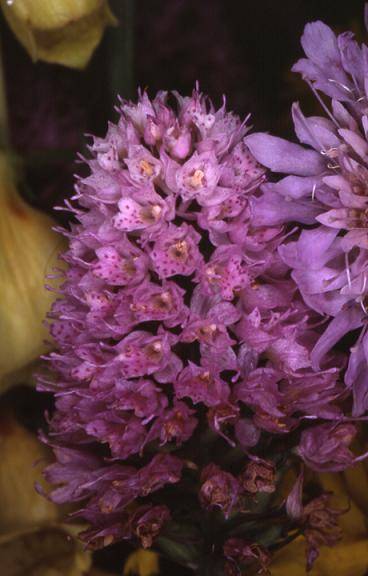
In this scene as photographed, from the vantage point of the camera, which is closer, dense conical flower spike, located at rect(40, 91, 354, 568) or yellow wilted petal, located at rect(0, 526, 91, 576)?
dense conical flower spike, located at rect(40, 91, 354, 568)

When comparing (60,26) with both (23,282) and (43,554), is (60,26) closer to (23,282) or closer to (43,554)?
(23,282)

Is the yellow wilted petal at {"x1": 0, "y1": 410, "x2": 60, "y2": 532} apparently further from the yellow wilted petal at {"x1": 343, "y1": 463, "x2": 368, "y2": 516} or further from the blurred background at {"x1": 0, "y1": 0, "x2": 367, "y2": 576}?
the yellow wilted petal at {"x1": 343, "y1": 463, "x2": 368, "y2": 516}

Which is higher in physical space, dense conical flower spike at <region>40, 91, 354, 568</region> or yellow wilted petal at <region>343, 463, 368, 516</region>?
dense conical flower spike at <region>40, 91, 354, 568</region>

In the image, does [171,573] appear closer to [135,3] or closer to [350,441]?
[350,441]

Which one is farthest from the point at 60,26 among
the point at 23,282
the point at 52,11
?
the point at 23,282

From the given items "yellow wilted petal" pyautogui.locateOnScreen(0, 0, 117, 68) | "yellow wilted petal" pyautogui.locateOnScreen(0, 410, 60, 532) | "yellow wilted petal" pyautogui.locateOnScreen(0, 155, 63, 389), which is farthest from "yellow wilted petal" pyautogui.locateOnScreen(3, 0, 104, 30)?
"yellow wilted petal" pyautogui.locateOnScreen(0, 410, 60, 532)

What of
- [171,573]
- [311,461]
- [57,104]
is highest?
[57,104]

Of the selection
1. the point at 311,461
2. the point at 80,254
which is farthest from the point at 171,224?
the point at 311,461
